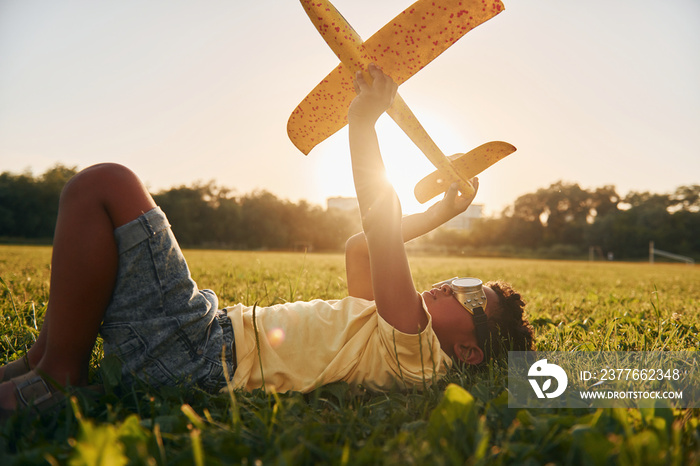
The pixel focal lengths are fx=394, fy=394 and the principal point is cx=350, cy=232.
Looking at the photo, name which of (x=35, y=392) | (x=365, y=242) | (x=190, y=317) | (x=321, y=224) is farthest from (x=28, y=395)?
(x=321, y=224)

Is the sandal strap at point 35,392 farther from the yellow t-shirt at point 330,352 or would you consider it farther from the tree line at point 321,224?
the tree line at point 321,224

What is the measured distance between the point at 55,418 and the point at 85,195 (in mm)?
759

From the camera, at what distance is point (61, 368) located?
4.78ft

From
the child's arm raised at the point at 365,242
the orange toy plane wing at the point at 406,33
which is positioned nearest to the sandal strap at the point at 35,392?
the child's arm raised at the point at 365,242

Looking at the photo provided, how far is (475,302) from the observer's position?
6.65 feet

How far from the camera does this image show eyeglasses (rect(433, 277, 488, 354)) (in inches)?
79.0

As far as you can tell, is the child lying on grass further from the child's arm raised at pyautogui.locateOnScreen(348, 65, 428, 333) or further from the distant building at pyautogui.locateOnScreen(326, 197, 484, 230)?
the distant building at pyautogui.locateOnScreen(326, 197, 484, 230)

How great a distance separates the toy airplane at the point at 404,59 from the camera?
1814 mm

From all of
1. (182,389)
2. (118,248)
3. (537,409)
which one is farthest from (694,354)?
(118,248)

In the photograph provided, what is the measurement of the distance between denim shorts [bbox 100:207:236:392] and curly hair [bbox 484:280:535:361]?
1.32 m

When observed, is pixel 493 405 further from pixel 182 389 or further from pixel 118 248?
pixel 118 248

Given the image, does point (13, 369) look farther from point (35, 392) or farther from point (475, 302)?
point (475, 302)

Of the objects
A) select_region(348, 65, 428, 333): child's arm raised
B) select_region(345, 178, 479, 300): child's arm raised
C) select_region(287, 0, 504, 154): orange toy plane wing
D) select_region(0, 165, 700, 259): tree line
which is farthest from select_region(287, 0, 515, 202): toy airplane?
select_region(0, 165, 700, 259): tree line

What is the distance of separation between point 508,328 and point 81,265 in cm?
200
